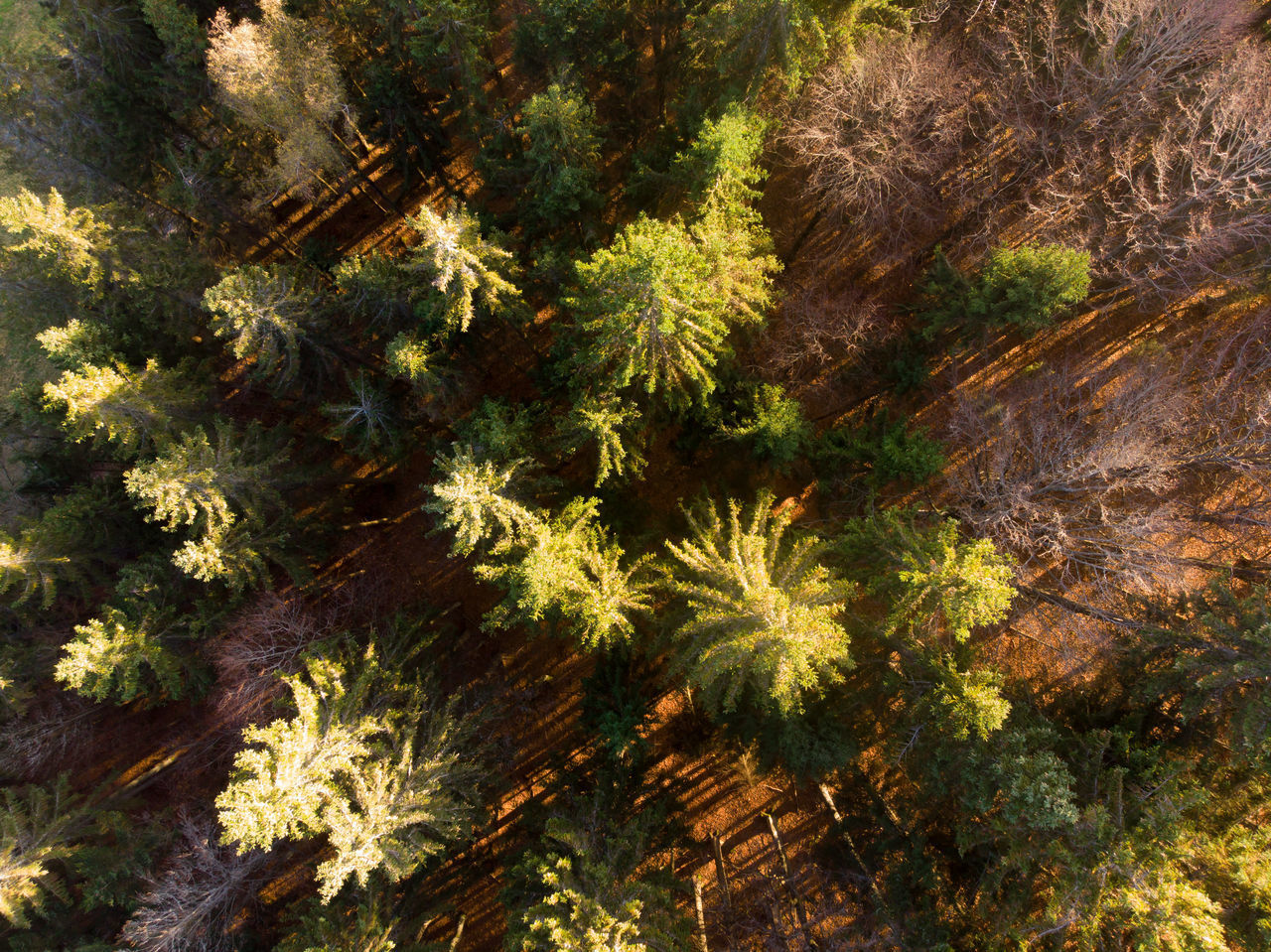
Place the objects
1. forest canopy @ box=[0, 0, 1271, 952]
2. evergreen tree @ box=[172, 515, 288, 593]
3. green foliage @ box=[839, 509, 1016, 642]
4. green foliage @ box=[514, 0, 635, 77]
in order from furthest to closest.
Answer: green foliage @ box=[514, 0, 635, 77] → evergreen tree @ box=[172, 515, 288, 593] → forest canopy @ box=[0, 0, 1271, 952] → green foliage @ box=[839, 509, 1016, 642]

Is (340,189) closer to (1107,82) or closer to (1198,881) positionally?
(1107,82)

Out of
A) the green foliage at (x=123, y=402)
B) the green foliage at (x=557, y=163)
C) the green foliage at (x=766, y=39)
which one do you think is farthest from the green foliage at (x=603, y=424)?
the green foliage at (x=123, y=402)

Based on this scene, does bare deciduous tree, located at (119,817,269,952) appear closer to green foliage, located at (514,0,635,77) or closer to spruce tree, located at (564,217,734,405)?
spruce tree, located at (564,217,734,405)

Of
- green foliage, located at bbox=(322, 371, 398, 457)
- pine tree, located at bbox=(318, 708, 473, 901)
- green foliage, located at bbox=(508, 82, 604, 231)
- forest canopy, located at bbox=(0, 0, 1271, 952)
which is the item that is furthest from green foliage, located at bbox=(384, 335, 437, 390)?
pine tree, located at bbox=(318, 708, 473, 901)

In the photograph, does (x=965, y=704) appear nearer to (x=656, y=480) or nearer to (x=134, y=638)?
(x=656, y=480)

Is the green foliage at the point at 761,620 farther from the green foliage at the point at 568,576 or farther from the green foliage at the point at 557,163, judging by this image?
the green foliage at the point at 557,163

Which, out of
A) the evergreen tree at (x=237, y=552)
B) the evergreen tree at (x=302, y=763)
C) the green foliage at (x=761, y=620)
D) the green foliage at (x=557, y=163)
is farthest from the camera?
the evergreen tree at (x=237, y=552)
